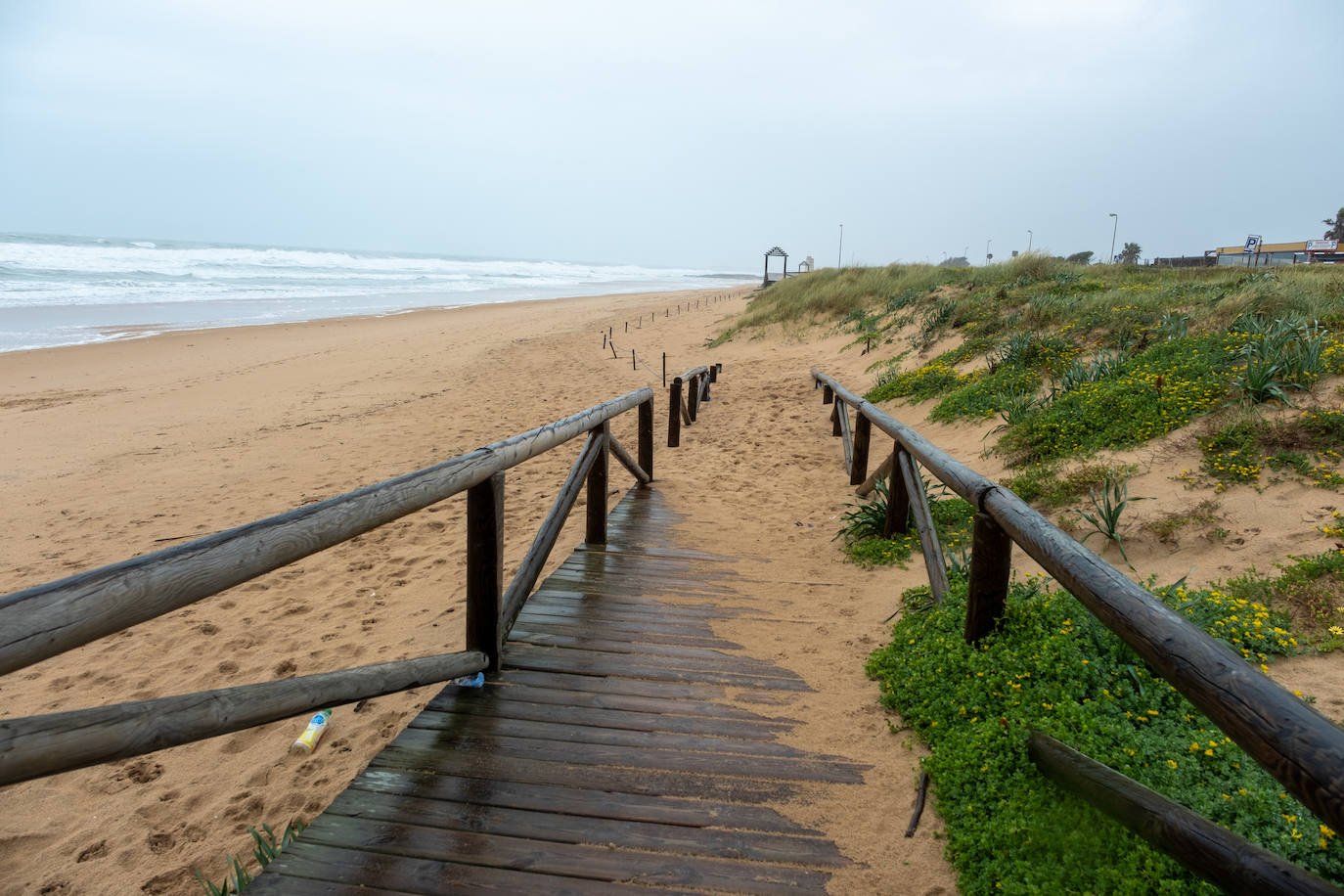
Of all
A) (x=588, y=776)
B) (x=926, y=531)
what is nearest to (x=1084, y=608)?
(x=926, y=531)

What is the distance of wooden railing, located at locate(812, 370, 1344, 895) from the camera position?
128 cm

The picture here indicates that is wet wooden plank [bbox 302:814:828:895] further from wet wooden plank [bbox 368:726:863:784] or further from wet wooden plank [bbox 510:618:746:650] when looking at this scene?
wet wooden plank [bbox 510:618:746:650]

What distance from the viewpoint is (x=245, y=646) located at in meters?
4.20

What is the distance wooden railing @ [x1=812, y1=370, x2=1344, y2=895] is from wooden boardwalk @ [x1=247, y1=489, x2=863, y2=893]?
32.0 inches

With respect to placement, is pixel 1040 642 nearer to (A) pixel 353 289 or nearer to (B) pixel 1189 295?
(B) pixel 1189 295

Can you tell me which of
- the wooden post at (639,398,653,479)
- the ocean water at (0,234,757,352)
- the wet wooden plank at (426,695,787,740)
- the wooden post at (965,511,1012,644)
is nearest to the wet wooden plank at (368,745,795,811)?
the wet wooden plank at (426,695,787,740)

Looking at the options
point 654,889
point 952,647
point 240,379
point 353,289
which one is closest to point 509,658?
point 654,889

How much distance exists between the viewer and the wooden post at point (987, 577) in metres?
2.91

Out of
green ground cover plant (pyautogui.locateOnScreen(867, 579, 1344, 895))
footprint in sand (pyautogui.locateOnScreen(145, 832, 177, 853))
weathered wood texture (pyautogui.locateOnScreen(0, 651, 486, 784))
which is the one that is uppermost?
weathered wood texture (pyautogui.locateOnScreen(0, 651, 486, 784))

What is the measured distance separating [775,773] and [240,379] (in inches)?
576

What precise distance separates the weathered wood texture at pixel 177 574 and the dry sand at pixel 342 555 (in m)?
1.56

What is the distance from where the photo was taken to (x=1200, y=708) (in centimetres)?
151

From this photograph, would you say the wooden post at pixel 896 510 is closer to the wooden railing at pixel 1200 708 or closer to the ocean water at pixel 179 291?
the wooden railing at pixel 1200 708

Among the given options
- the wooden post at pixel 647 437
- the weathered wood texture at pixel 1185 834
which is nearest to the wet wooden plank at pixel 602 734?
the weathered wood texture at pixel 1185 834
